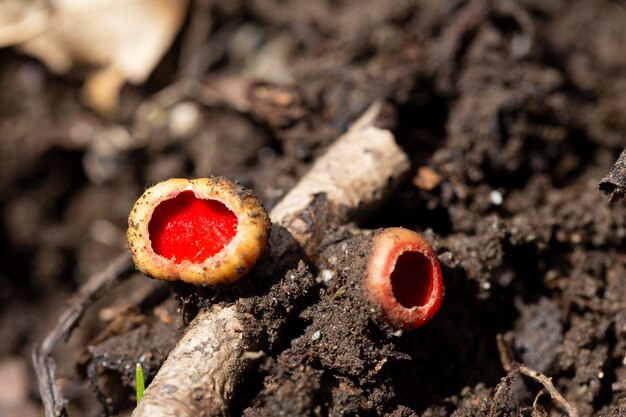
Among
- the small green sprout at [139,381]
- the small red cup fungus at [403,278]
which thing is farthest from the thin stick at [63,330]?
the small red cup fungus at [403,278]

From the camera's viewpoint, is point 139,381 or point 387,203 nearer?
point 139,381

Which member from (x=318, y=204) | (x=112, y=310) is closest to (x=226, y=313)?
(x=318, y=204)

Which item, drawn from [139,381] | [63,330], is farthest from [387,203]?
[63,330]

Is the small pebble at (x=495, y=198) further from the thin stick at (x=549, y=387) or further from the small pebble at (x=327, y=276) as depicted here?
the small pebble at (x=327, y=276)

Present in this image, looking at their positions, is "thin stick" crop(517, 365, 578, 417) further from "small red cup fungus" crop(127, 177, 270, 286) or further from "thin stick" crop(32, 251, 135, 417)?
"thin stick" crop(32, 251, 135, 417)

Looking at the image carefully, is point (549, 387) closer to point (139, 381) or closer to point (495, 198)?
point (495, 198)

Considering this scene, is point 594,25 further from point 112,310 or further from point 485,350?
point 112,310
